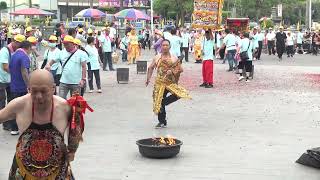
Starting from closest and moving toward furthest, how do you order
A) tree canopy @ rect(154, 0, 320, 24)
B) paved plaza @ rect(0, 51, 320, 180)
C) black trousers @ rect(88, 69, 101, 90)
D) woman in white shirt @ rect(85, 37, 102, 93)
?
paved plaza @ rect(0, 51, 320, 180), woman in white shirt @ rect(85, 37, 102, 93), black trousers @ rect(88, 69, 101, 90), tree canopy @ rect(154, 0, 320, 24)

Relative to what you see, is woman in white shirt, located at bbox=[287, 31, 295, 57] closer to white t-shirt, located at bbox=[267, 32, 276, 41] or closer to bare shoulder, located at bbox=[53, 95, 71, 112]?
white t-shirt, located at bbox=[267, 32, 276, 41]

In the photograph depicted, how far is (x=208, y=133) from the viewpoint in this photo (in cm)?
1000

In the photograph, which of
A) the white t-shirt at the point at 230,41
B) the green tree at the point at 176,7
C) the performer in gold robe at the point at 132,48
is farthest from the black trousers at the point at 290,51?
the green tree at the point at 176,7

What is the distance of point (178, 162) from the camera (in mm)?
7914

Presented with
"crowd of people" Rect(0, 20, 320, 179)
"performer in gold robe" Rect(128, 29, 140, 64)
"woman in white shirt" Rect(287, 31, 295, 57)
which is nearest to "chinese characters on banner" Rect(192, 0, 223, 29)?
"crowd of people" Rect(0, 20, 320, 179)

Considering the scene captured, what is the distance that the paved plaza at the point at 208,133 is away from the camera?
7.46 meters

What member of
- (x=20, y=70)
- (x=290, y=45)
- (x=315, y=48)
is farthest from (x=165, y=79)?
(x=315, y=48)

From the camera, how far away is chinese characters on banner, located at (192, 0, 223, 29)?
17.4 metres

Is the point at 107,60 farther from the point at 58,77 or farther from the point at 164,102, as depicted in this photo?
the point at 164,102

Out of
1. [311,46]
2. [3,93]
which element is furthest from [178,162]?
[311,46]

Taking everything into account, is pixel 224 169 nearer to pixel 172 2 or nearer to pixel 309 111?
pixel 309 111

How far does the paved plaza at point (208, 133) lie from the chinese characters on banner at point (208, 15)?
178cm

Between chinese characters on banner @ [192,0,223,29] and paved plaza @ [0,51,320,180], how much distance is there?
5.84ft

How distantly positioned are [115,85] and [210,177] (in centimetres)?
1049
